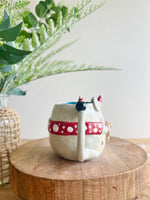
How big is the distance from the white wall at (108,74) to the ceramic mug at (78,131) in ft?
2.17

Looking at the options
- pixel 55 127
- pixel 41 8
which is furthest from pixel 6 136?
pixel 41 8

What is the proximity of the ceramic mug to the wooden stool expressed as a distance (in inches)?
1.3

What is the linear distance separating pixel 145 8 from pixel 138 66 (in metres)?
0.32

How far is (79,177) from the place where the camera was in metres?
0.40

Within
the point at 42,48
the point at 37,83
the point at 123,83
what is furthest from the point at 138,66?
the point at 42,48

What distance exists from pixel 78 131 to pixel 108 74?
0.77m

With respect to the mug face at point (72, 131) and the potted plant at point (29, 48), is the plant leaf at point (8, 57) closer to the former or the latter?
the potted plant at point (29, 48)

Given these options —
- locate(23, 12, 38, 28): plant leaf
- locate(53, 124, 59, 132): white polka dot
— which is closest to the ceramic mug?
locate(53, 124, 59, 132): white polka dot

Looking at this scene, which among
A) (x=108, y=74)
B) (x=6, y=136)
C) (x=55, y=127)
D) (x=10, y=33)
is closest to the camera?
(x=10, y=33)

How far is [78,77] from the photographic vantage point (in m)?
1.15

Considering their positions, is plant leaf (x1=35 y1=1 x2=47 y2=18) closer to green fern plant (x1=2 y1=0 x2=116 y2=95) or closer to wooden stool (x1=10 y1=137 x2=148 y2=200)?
green fern plant (x1=2 y1=0 x2=116 y2=95)

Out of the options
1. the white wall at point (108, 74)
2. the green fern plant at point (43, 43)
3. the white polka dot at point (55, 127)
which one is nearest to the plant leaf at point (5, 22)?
the green fern plant at point (43, 43)

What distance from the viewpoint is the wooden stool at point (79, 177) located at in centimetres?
38

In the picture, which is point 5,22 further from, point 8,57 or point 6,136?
point 6,136
